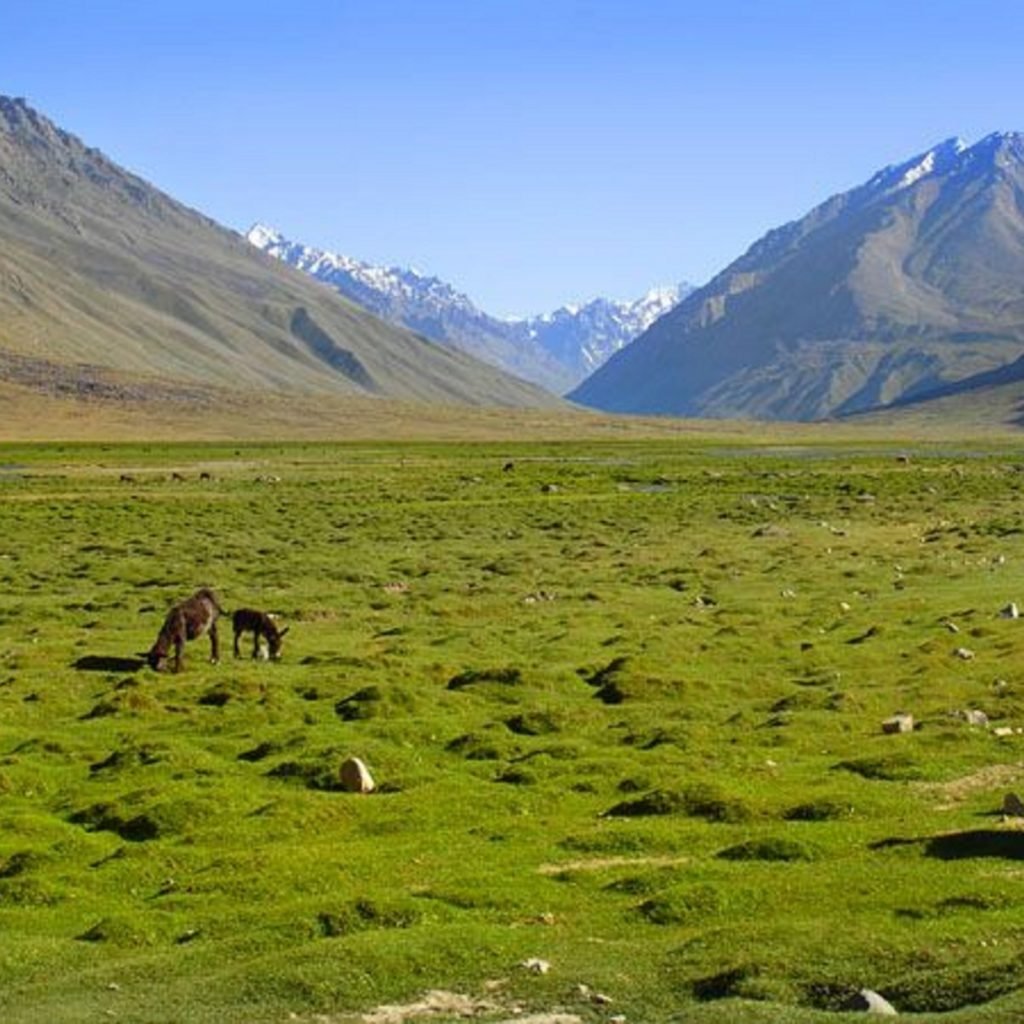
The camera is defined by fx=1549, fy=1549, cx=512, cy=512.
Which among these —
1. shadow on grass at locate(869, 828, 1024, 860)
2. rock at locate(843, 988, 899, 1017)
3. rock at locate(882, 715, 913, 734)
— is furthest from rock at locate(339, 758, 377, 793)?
rock at locate(843, 988, 899, 1017)

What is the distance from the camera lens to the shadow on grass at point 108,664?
3816cm

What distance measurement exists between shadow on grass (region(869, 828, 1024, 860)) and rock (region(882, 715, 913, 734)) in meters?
8.07

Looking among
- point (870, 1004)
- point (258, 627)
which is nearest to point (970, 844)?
point (870, 1004)

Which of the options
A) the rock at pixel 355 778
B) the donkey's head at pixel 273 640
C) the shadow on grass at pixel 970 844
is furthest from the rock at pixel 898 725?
the donkey's head at pixel 273 640

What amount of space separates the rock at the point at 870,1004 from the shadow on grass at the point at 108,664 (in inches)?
1044

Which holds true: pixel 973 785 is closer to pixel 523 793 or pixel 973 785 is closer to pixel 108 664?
pixel 523 793

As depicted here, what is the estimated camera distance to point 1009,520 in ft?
257

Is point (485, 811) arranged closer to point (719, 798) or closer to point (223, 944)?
point (719, 798)

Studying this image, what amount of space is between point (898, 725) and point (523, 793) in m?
8.06

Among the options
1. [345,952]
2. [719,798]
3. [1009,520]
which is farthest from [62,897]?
[1009,520]

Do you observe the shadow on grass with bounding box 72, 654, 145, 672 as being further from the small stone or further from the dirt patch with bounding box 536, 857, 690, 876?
the small stone

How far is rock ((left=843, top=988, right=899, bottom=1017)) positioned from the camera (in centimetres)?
1436

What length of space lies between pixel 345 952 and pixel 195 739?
14.0 metres

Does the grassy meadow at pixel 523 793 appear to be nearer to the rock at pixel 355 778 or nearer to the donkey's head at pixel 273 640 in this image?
the rock at pixel 355 778
